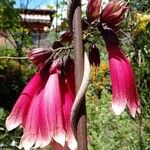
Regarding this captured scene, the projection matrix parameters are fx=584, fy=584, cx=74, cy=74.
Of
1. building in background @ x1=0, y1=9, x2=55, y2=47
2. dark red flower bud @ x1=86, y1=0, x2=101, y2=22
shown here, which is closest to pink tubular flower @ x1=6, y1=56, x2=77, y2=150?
dark red flower bud @ x1=86, y1=0, x2=101, y2=22

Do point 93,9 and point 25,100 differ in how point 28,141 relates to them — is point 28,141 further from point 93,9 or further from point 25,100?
point 93,9

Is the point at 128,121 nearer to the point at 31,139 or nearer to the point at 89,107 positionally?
the point at 89,107

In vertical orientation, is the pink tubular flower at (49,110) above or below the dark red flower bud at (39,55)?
below

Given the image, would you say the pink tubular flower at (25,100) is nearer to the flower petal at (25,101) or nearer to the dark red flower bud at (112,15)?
the flower petal at (25,101)

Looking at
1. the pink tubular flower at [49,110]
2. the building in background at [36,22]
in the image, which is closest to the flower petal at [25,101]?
the pink tubular flower at [49,110]

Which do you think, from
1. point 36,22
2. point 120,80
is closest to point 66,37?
point 120,80
